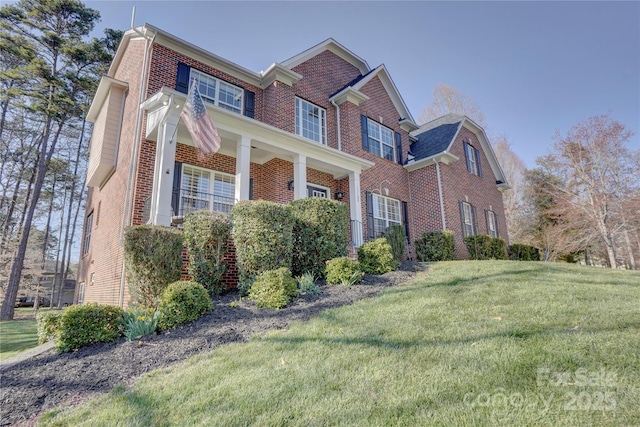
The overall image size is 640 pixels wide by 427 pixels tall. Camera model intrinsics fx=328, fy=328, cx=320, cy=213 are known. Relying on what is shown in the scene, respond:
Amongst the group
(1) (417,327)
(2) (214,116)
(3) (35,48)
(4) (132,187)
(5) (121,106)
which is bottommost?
(1) (417,327)

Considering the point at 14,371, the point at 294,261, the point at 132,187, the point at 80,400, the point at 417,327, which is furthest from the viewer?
the point at 132,187

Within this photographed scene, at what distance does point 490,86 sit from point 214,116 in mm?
14297

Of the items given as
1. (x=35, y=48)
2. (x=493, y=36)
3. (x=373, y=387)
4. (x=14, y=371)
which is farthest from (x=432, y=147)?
(x=35, y=48)

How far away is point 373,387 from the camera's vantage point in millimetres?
2404

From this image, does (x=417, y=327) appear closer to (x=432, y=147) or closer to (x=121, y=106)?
(x=121, y=106)

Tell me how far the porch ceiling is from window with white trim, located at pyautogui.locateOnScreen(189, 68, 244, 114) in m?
1.68

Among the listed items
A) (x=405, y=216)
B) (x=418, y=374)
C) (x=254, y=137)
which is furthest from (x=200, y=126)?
(x=405, y=216)

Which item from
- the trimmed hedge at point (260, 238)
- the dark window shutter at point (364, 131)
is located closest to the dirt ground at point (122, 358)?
the trimmed hedge at point (260, 238)

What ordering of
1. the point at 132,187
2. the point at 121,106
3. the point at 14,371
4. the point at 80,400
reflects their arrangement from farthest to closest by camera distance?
the point at 121,106 < the point at 132,187 < the point at 14,371 < the point at 80,400

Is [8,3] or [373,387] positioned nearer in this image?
[373,387]

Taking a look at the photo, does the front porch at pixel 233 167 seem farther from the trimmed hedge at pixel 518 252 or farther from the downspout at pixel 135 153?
the trimmed hedge at pixel 518 252

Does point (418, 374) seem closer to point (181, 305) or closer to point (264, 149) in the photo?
point (181, 305)

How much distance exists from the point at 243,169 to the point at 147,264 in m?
3.07

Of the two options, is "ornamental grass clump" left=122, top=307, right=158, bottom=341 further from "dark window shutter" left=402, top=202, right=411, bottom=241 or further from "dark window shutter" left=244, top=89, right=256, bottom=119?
"dark window shutter" left=402, top=202, right=411, bottom=241
